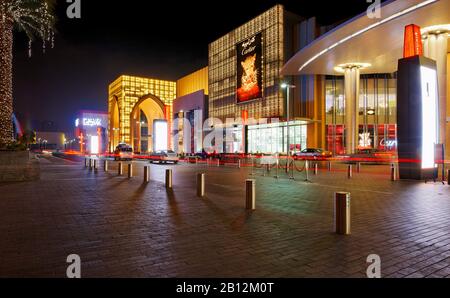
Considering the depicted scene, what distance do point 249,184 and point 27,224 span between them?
17.3 ft

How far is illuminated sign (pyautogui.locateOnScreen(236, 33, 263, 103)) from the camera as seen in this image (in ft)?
168

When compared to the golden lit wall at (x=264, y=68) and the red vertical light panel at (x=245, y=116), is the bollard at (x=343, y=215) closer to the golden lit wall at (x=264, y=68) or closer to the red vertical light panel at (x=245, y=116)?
the golden lit wall at (x=264, y=68)

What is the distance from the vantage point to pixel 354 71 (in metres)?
39.9

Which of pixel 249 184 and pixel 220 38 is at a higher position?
pixel 220 38

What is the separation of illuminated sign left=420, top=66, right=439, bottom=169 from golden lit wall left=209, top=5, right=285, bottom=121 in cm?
2899

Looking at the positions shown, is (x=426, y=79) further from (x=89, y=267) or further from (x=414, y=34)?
(x=89, y=267)

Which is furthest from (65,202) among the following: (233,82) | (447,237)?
(233,82)

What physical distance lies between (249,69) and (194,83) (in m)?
29.1

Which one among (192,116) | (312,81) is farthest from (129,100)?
(312,81)

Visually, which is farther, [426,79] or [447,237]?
[426,79]

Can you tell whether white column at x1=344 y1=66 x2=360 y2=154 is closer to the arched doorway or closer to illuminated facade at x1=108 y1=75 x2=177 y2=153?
illuminated facade at x1=108 y1=75 x2=177 y2=153

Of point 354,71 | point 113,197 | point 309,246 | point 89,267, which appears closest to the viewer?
point 89,267

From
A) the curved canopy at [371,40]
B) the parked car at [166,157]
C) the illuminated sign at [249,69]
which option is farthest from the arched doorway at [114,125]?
the curved canopy at [371,40]
